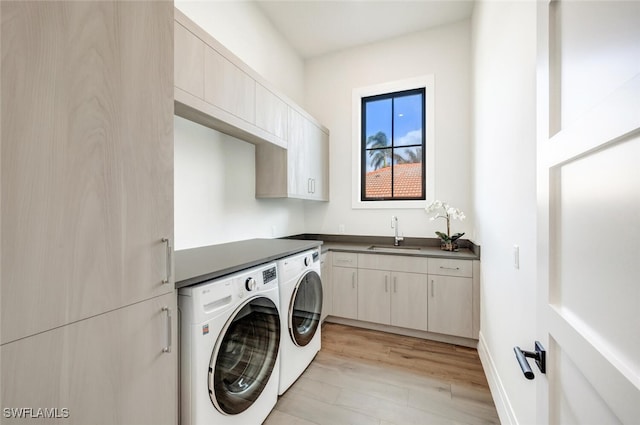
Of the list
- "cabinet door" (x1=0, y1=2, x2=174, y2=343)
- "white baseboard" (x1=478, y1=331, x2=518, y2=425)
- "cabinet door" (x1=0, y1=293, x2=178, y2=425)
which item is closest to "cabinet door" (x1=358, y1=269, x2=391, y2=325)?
"white baseboard" (x1=478, y1=331, x2=518, y2=425)

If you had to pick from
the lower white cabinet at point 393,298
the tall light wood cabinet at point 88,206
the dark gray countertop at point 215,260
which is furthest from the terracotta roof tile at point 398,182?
the tall light wood cabinet at point 88,206

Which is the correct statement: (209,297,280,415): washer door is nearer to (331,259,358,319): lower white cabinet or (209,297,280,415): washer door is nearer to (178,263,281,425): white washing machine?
(178,263,281,425): white washing machine

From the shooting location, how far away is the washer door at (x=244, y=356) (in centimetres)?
123

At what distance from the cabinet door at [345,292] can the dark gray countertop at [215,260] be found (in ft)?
2.71

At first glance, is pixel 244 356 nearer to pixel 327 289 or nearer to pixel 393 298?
pixel 327 289

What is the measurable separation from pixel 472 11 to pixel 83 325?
3.82 meters

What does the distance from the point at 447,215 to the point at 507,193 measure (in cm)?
130

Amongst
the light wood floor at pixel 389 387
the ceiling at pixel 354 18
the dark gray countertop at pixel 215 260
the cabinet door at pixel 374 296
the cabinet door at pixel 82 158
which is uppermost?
the ceiling at pixel 354 18

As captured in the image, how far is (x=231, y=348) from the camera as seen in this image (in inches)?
52.6

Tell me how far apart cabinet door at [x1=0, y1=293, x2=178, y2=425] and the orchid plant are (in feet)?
8.27

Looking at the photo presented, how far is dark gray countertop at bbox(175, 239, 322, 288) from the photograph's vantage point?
3.86 feet

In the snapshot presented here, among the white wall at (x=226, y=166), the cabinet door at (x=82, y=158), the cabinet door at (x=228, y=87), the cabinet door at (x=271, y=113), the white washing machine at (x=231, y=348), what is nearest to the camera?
the cabinet door at (x=82, y=158)

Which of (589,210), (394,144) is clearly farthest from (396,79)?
(589,210)

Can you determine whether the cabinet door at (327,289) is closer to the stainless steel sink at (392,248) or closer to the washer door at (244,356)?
the stainless steel sink at (392,248)
